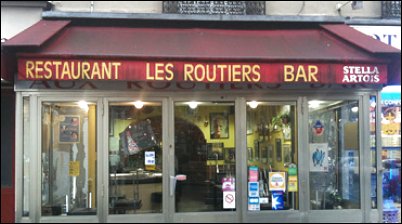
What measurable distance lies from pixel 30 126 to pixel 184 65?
94.0 inches

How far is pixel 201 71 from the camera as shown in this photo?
6.90 metres

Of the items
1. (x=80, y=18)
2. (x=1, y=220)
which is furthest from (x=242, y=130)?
(x=1, y=220)

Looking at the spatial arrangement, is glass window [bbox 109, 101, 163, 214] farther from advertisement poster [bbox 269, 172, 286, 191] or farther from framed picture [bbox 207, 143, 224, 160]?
advertisement poster [bbox 269, 172, 286, 191]

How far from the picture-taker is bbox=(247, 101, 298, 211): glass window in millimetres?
7773

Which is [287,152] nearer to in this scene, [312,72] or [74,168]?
[312,72]


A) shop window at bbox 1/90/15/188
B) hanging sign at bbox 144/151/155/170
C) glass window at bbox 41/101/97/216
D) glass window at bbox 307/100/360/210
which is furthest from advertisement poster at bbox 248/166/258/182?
shop window at bbox 1/90/15/188

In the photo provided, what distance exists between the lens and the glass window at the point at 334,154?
7863mm

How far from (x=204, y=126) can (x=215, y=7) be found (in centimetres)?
190

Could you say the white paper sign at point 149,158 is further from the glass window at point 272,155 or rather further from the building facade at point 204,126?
the glass window at point 272,155

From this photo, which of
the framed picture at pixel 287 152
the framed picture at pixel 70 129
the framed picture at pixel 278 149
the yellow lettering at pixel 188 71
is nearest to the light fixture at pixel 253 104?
the framed picture at pixel 278 149

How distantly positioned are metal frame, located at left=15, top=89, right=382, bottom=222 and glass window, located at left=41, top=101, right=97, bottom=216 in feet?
0.44

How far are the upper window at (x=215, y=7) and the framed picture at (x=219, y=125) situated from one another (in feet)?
5.40

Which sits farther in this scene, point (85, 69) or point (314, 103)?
point (314, 103)

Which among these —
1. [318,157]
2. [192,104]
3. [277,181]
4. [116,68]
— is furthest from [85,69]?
[318,157]
